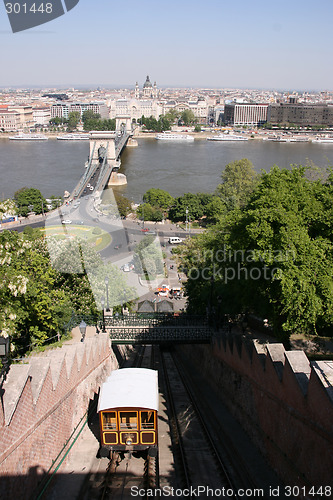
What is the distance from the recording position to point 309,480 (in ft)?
18.0

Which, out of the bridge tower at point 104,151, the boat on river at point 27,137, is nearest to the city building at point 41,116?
the boat on river at point 27,137

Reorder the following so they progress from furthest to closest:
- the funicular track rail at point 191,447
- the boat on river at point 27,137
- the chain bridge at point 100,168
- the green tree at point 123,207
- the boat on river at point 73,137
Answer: the boat on river at point 73,137 < the boat on river at point 27,137 < the chain bridge at point 100,168 < the green tree at point 123,207 < the funicular track rail at point 191,447

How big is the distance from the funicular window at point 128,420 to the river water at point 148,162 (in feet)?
136

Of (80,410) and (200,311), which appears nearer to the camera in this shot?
(80,410)

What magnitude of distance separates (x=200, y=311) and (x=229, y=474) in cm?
825

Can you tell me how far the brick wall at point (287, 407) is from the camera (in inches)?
207

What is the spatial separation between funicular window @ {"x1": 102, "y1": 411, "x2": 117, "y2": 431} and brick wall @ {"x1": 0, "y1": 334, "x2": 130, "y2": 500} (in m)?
0.62

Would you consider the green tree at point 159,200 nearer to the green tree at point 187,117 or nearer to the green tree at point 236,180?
the green tree at point 236,180

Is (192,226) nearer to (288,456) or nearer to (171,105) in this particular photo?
(288,456)

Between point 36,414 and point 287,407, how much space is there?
10.7 feet

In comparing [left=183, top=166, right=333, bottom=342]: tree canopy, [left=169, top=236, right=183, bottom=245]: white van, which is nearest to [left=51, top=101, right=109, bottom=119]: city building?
[left=169, top=236, right=183, bottom=245]: white van

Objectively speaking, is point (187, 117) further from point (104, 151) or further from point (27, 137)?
point (104, 151)

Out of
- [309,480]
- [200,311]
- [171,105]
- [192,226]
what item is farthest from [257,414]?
[171,105]

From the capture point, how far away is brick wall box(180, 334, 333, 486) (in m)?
5.26
